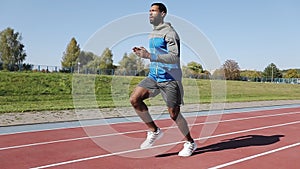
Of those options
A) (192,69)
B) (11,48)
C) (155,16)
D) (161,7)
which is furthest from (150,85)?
(11,48)

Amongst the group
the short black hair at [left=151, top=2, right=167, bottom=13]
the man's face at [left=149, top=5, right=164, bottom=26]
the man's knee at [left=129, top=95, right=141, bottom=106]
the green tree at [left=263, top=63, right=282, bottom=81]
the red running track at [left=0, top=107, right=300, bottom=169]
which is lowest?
the red running track at [left=0, top=107, right=300, bottom=169]

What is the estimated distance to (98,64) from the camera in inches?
276

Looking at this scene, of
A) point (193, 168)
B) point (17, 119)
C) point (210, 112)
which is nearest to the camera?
point (193, 168)

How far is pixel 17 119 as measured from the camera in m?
10.5

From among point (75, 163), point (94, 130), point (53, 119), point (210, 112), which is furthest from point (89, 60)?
point (210, 112)

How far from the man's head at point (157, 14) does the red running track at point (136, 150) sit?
2.21 m

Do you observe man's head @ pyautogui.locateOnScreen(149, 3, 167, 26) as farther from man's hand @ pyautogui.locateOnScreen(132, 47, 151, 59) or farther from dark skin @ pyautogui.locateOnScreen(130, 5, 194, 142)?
man's hand @ pyautogui.locateOnScreen(132, 47, 151, 59)

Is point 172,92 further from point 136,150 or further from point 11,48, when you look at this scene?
point 11,48

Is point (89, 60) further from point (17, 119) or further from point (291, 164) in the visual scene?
point (17, 119)

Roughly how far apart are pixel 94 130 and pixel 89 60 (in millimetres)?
3177

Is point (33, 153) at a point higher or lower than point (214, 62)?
lower

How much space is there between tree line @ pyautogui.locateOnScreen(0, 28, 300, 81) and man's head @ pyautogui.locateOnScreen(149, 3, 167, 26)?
2.68 feet

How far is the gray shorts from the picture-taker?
5551 millimetres

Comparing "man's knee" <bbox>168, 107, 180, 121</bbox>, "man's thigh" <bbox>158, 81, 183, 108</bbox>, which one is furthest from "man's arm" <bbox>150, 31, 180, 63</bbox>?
"man's knee" <bbox>168, 107, 180, 121</bbox>
